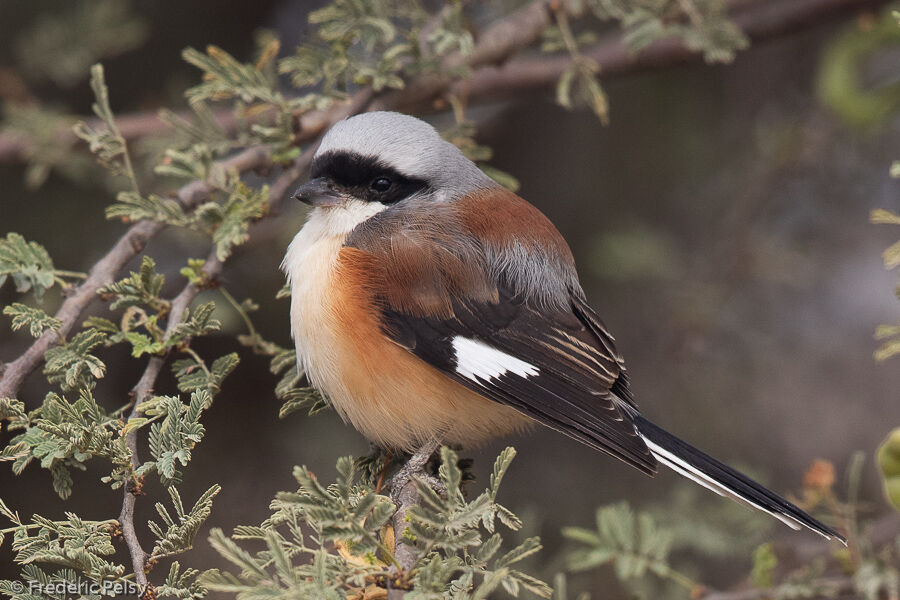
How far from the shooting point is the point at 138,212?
2.16 meters

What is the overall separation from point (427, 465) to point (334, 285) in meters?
0.56

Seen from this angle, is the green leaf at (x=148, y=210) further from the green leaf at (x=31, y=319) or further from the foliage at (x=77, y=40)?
the foliage at (x=77, y=40)

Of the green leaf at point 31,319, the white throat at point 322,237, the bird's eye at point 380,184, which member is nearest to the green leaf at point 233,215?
the white throat at point 322,237

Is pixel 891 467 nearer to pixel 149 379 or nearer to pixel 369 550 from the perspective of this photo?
pixel 369 550

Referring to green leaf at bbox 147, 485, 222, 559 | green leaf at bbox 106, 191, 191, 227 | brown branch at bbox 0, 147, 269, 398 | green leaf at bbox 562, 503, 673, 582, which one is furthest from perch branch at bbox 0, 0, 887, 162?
green leaf at bbox 147, 485, 222, 559

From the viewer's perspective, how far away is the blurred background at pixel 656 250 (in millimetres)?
3393

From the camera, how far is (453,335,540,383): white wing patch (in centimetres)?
212

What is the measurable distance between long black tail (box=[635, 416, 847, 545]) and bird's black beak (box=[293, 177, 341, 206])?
110cm

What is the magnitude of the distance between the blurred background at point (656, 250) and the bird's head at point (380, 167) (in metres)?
0.86

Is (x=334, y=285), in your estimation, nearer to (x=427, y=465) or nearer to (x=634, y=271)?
(x=427, y=465)

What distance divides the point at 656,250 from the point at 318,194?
1.71 metres

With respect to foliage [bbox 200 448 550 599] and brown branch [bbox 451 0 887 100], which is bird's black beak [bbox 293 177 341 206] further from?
Result: foliage [bbox 200 448 550 599]

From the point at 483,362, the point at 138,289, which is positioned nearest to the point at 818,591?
the point at 483,362

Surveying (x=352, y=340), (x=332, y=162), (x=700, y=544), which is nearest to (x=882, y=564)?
(x=700, y=544)
